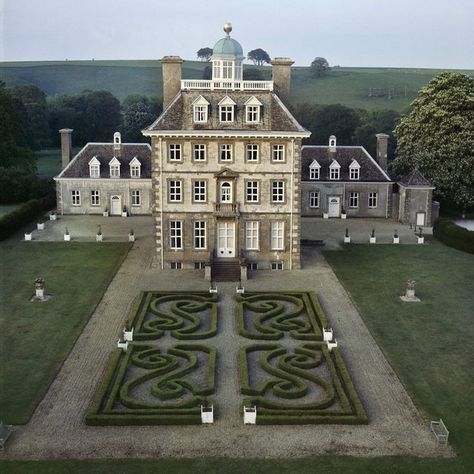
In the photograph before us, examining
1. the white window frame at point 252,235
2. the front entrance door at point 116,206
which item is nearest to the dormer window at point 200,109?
the white window frame at point 252,235

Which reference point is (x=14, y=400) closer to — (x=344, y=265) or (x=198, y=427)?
(x=198, y=427)

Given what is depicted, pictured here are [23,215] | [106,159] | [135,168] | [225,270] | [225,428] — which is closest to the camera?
[225,428]

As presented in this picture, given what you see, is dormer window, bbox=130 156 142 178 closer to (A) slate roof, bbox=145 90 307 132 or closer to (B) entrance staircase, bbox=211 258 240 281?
(A) slate roof, bbox=145 90 307 132

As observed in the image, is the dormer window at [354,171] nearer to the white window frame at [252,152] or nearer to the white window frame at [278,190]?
→ the white window frame at [278,190]

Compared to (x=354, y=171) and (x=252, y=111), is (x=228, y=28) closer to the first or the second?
(x=252, y=111)

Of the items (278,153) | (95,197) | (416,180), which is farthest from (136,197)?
(416,180)

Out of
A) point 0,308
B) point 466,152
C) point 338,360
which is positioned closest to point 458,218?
point 466,152
